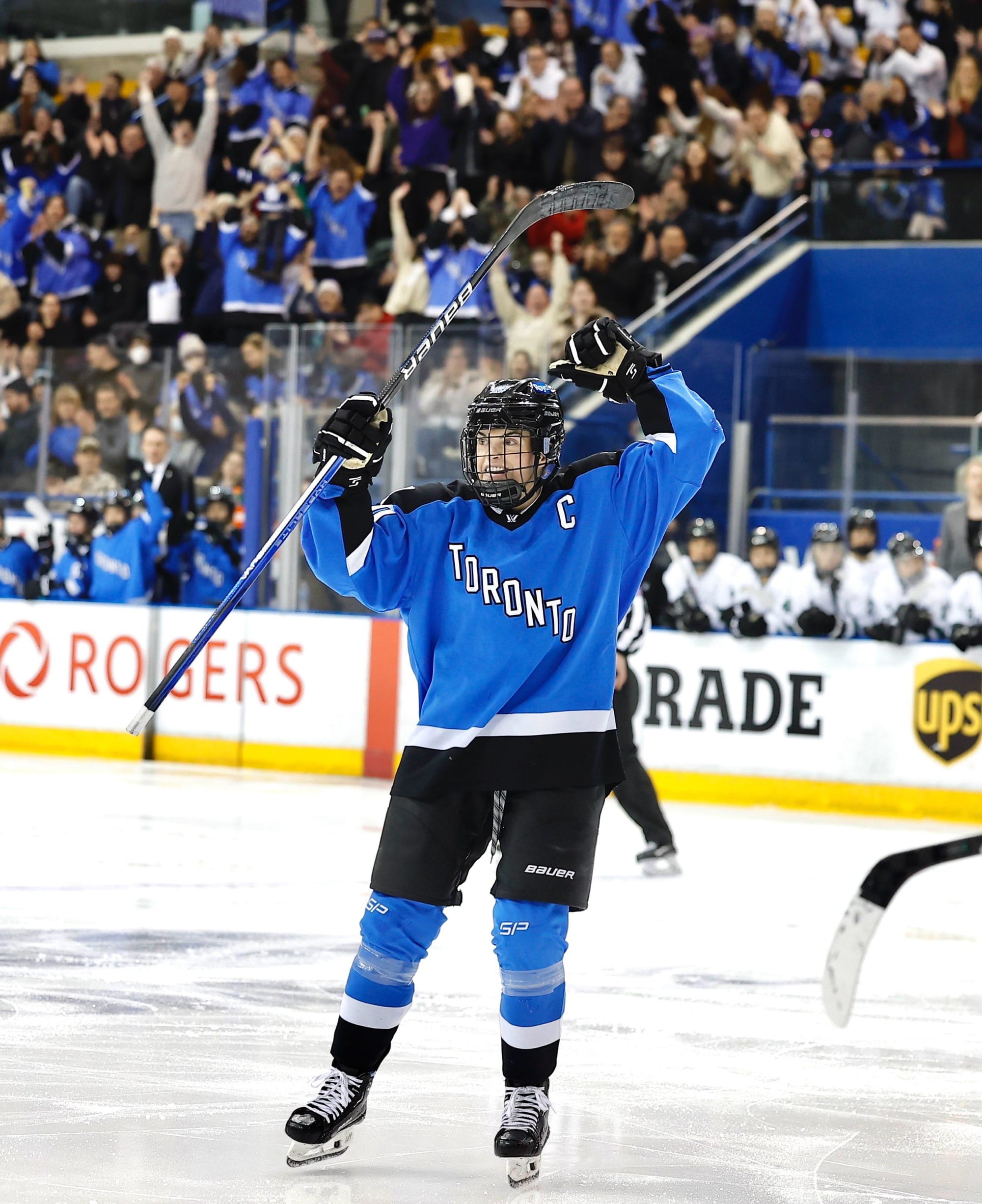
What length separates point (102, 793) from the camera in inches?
352

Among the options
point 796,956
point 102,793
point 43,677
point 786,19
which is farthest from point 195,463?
point 796,956

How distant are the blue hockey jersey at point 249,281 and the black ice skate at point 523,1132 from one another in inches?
381

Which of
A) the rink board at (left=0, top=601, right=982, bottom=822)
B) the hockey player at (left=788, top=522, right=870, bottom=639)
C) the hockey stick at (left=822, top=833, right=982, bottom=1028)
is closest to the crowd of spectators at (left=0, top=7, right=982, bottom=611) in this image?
the rink board at (left=0, top=601, right=982, bottom=822)

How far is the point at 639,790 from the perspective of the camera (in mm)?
7191

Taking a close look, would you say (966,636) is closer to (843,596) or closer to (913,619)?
(913,619)

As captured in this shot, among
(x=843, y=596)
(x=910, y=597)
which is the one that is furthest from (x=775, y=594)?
(x=910, y=597)

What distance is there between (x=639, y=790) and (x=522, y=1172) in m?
4.12

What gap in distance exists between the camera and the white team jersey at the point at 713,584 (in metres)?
9.88

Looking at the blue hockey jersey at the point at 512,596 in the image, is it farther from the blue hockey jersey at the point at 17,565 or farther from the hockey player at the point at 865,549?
the blue hockey jersey at the point at 17,565

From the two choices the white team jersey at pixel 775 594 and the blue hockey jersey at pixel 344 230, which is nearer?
the white team jersey at pixel 775 594

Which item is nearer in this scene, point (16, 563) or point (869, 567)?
point (869, 567)

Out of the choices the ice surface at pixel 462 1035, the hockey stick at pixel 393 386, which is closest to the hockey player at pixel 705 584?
the ice surface at pixel 462 1035

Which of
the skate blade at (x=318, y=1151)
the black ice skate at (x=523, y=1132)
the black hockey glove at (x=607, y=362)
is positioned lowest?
the skate blade at (x=318, y=1151)

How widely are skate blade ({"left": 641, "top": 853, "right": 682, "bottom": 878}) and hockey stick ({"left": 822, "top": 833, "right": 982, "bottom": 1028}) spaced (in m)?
4.27
